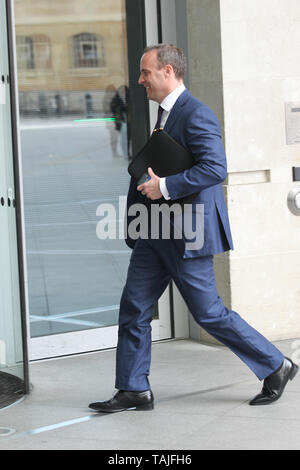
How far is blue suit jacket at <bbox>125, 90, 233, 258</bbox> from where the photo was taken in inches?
195

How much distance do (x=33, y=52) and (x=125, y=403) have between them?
3.44 m

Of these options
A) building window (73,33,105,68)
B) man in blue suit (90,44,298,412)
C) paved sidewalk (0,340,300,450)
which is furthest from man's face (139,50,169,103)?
building window (73,33,105,68)

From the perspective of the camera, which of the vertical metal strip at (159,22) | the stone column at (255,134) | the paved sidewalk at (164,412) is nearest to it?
the paved sidewalk at (164,412)

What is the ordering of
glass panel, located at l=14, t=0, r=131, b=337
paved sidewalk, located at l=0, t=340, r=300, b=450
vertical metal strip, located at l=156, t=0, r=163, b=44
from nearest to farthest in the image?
1. paved sidewalk, located at l=0, t=340, r=300, b=450
2. vertical metal strip, located at l=156, t=0, r=163, b=44
3. glass panel, located at l=14, t=0, r=131, b=337

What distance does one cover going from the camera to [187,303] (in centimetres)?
521

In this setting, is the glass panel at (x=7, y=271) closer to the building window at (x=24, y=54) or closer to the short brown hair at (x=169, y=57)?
the short brown hair at (x=169, y=57)

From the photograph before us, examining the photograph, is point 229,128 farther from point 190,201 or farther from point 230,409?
point 230,409

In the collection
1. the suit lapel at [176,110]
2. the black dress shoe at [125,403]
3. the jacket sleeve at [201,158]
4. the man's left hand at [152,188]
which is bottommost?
the black dress shoe at [125,403]

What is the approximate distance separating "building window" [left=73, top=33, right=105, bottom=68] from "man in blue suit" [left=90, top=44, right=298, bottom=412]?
217cm

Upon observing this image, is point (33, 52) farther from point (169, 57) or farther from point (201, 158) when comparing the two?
point (201, 158)

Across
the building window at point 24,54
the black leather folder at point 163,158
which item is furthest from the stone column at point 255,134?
the black leather folder at point 163,158

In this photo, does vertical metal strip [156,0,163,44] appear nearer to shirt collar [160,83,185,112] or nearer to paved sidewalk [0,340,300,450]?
shirt collar [160,83,185,112]

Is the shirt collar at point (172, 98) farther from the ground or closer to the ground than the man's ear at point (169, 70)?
closer to the ground

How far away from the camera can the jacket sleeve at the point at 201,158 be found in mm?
4941
